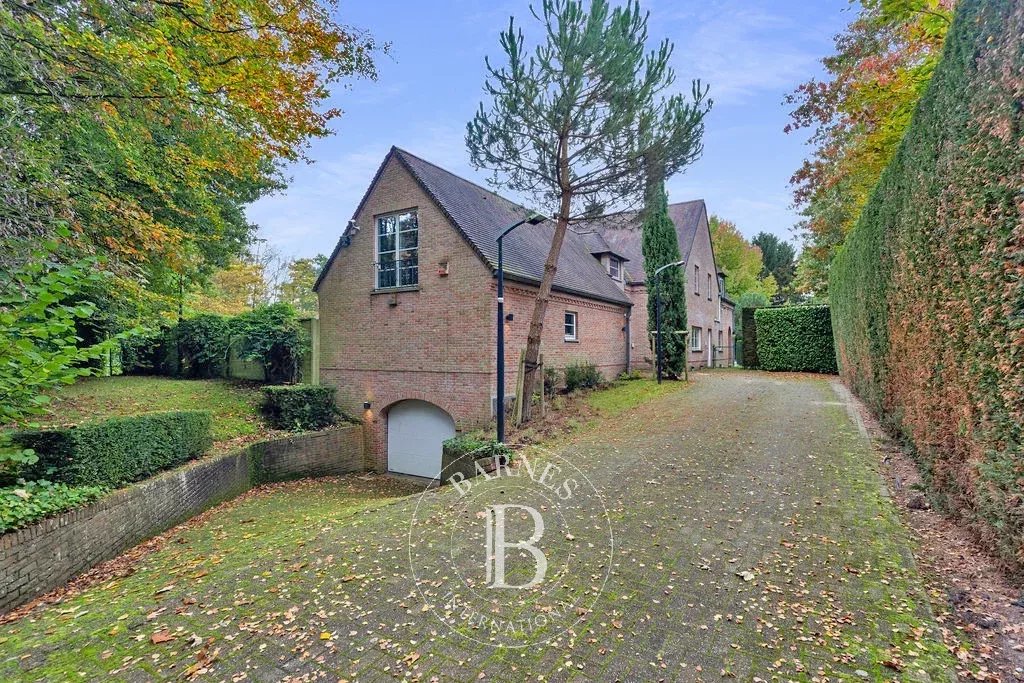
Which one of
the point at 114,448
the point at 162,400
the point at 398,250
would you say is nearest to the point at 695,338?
the point at 398,250

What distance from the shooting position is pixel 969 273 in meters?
3.96

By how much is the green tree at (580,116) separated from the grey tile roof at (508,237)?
1.53 metres

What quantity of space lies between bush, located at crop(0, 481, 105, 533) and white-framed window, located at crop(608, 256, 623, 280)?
57.1ft

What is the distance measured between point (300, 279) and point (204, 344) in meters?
21.8

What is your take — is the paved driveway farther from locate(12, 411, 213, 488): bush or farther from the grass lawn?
the grass lawn

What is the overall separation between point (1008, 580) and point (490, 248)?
34.8 feet

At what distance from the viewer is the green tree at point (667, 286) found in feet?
57.6

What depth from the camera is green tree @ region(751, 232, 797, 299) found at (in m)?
45.2

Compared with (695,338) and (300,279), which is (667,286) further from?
(300,279)

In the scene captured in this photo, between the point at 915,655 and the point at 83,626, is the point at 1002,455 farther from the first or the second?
the point at 83,626

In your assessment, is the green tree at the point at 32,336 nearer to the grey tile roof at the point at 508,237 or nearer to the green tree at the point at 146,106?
the green tree at the point at 146,106

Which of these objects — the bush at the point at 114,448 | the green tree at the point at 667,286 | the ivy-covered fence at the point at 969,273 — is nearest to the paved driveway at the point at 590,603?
the ivy-covered fence at the point at 969,273

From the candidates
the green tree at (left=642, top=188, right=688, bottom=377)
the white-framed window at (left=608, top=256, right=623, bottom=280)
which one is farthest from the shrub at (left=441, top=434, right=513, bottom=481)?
the white-framed window at (left=608, top=256, right=623, bottom=280)

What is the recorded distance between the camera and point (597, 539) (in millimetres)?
4789
